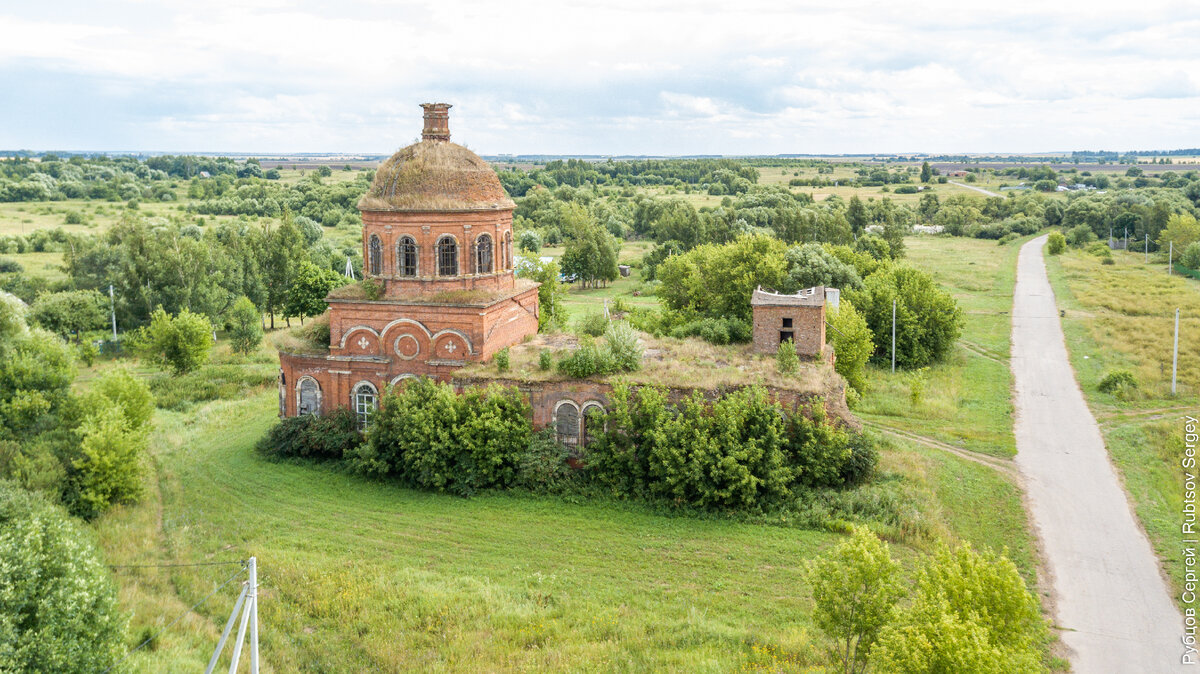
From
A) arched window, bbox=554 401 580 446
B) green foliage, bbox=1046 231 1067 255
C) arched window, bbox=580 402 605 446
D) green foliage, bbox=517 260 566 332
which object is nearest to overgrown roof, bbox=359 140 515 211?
arched window, bbox=554 401 580 446

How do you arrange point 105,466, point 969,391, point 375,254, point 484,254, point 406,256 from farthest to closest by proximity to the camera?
point 969,391 → point 484,254 → point 375,254 → point 406,256 → point 105,466

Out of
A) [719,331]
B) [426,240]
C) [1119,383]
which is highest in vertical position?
[426,240]

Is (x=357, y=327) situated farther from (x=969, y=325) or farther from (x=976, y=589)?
(x=969, y=325)

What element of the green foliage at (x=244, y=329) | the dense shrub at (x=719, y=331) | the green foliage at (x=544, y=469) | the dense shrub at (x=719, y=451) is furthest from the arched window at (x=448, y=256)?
the green foliage at (x=244, y=329)

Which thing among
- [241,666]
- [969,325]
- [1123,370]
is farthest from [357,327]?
[969,325]

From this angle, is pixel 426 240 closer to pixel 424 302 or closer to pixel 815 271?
pixel 424 302

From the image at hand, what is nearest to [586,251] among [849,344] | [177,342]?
[177,342]

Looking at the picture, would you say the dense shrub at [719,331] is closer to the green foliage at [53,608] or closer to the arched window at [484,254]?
the arched window at [484,254]
